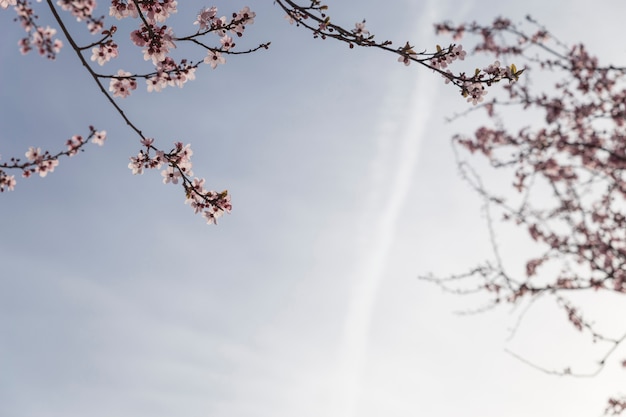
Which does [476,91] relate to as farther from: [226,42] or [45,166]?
[45,166]

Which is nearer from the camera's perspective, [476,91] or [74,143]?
[476,91]

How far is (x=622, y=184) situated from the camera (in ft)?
Result: 36.6

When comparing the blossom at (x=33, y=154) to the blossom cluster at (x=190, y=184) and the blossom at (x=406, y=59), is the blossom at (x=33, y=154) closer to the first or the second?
the blossom cluster at (x=190, y=184)

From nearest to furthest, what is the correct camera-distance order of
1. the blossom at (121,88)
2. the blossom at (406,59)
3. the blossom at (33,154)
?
1. the blossom at (406,59)
2. the blossom at (121,88)
3. the blossom at (33,154)

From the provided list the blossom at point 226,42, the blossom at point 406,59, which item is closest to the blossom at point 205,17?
the blossom at point 226,42

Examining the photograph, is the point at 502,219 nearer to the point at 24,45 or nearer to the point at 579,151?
the point at 579,151

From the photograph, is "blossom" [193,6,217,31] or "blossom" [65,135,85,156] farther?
"blossom" [65,135,85,156]

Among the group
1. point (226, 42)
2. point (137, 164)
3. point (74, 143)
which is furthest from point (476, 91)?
point (74, 143)

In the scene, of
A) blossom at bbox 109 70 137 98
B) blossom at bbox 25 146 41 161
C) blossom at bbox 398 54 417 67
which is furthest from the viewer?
Answer: blossom at bbox 25 146 41 161

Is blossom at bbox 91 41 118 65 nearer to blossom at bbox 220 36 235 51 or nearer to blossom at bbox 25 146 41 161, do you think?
blossom at bbox 220 36 235 51

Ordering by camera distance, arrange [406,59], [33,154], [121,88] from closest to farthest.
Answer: [406,59] < [121,88] < [33,154]

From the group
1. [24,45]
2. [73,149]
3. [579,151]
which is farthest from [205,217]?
[579,151]

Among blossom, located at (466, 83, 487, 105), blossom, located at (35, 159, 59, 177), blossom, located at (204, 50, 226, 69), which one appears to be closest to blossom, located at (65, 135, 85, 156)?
blossom, located at (35, 159, 59, 177)

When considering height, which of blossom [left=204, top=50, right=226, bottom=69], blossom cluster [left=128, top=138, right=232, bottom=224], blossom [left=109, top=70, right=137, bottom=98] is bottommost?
blossom cluster [left=128, top=138, right=232, bottom=224]
